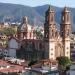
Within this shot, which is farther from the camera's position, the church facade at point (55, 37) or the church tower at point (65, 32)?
the church tower at point (65, 32)

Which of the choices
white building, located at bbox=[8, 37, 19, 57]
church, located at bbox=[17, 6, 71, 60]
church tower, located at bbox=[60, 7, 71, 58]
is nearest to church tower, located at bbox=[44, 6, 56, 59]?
church, located at bbox=[17, 6, 71, 60]

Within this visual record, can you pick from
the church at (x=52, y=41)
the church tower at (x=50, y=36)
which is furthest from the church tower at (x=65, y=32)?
the church tower at (x=50, y=36)

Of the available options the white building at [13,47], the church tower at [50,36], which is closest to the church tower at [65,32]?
the church tower at [50,36]

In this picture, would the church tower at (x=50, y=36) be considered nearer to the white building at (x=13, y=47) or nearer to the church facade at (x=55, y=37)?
the church facade at (x=55, y=37)

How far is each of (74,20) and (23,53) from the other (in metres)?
148

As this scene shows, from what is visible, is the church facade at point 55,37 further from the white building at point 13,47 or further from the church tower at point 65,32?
the white building at point 13,47

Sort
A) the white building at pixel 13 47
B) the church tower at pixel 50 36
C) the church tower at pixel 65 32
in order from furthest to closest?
the white building at pixel 13 47
the church tower at pixel 65 32
the church tower at pixel 50 36

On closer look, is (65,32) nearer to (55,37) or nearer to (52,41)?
(55,37)

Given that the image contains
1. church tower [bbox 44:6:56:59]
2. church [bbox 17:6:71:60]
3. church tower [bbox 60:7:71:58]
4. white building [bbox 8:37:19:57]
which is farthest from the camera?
white building [bbox 8:37:19:57]

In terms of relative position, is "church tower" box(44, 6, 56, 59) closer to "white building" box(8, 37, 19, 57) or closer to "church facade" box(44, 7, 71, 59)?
"church facade" box(44, 7, 71, 59)

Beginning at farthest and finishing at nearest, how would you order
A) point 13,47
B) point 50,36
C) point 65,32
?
point 13,47 < point 65,32 < point 50,36

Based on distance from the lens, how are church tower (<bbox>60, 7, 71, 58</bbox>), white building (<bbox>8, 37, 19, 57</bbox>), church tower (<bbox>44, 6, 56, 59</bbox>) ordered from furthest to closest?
white building (<bbox>8, 37, 19, 57</bbox>)
church tower (<bbox>60, 7, 71, 58</bbox>)
church tower (<bbox>44, 6, 56, 59</bbox>)

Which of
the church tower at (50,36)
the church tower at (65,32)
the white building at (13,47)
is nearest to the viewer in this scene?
the church tower at (50,36)

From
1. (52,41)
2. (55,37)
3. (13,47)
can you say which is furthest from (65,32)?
(13,47)
